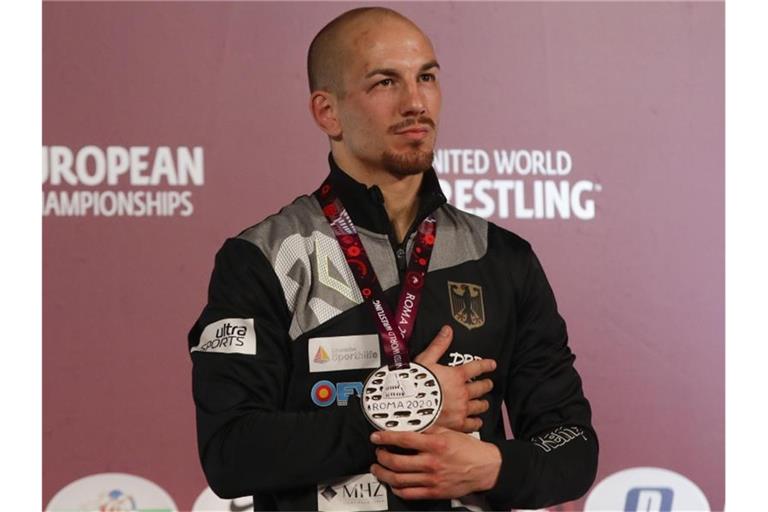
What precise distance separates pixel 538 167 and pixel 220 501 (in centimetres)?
149

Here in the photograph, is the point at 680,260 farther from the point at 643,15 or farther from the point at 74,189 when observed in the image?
the point at 74,189

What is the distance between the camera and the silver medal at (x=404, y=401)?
1.65 metres

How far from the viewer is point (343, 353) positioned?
179 centimetres

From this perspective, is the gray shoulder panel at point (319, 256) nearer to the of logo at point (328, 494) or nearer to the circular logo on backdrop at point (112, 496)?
the of logo at point (328, 494)

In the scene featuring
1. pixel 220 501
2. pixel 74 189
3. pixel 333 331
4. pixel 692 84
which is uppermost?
pixel 692 84

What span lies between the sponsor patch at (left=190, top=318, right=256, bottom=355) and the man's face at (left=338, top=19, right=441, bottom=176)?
43 centimetres

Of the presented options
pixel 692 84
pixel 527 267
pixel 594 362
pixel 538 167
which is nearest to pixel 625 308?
pixel 594 362

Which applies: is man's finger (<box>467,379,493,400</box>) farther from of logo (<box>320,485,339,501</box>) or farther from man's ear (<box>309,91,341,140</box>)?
man's ear (<box>309,91,341,140</box>)

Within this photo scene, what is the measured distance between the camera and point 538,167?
10.5ft

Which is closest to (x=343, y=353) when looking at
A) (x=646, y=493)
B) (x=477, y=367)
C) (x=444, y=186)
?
(x=477, y=367)

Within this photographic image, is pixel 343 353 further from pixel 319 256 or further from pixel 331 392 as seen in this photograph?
pixel 319 256

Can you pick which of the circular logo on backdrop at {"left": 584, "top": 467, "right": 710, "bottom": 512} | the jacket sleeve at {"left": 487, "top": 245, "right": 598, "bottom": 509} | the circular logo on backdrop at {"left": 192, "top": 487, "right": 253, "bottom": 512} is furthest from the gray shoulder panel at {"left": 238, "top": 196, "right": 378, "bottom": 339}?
the circular logo on backdrop at {"left": 584, "top": 467, "right": 710, "bottom": 512}

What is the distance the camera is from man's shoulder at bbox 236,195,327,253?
72.2 inches

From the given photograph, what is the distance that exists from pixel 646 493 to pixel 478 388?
66.8 inches
